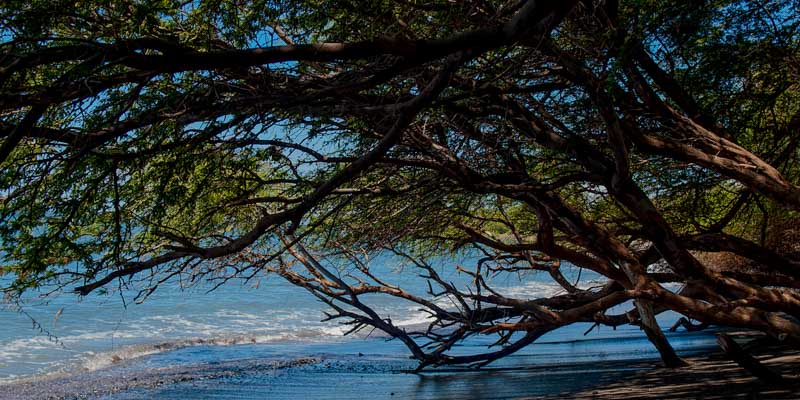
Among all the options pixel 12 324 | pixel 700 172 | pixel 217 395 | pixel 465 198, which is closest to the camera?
pixel 700 172

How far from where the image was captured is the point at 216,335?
21062mm

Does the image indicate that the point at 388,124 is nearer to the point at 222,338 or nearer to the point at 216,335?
the point at 222,338

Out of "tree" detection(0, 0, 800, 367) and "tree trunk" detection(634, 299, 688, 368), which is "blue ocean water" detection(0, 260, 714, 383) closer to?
"tree trunk" detection(634, 299, 688, 368)

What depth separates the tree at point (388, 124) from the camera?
174 inches

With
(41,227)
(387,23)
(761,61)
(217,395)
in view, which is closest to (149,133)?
(41,227)

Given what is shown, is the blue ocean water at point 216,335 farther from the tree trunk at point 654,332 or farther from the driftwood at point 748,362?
the driftwood at point 748,362

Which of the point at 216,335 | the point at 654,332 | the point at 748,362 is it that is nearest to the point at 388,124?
the point at 748,362

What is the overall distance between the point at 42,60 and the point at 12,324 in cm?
1963

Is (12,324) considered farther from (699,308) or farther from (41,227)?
(699,308)

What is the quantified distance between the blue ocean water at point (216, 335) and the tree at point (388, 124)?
3936 millimetres

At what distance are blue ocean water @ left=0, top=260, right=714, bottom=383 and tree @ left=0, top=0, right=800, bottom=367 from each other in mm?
3936

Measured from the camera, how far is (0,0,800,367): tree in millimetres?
4418

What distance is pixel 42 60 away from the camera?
3.66 meters

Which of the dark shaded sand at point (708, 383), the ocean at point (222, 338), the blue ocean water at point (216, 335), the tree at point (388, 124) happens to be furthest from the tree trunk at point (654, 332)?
the blue ocean water at point (216, 335)
